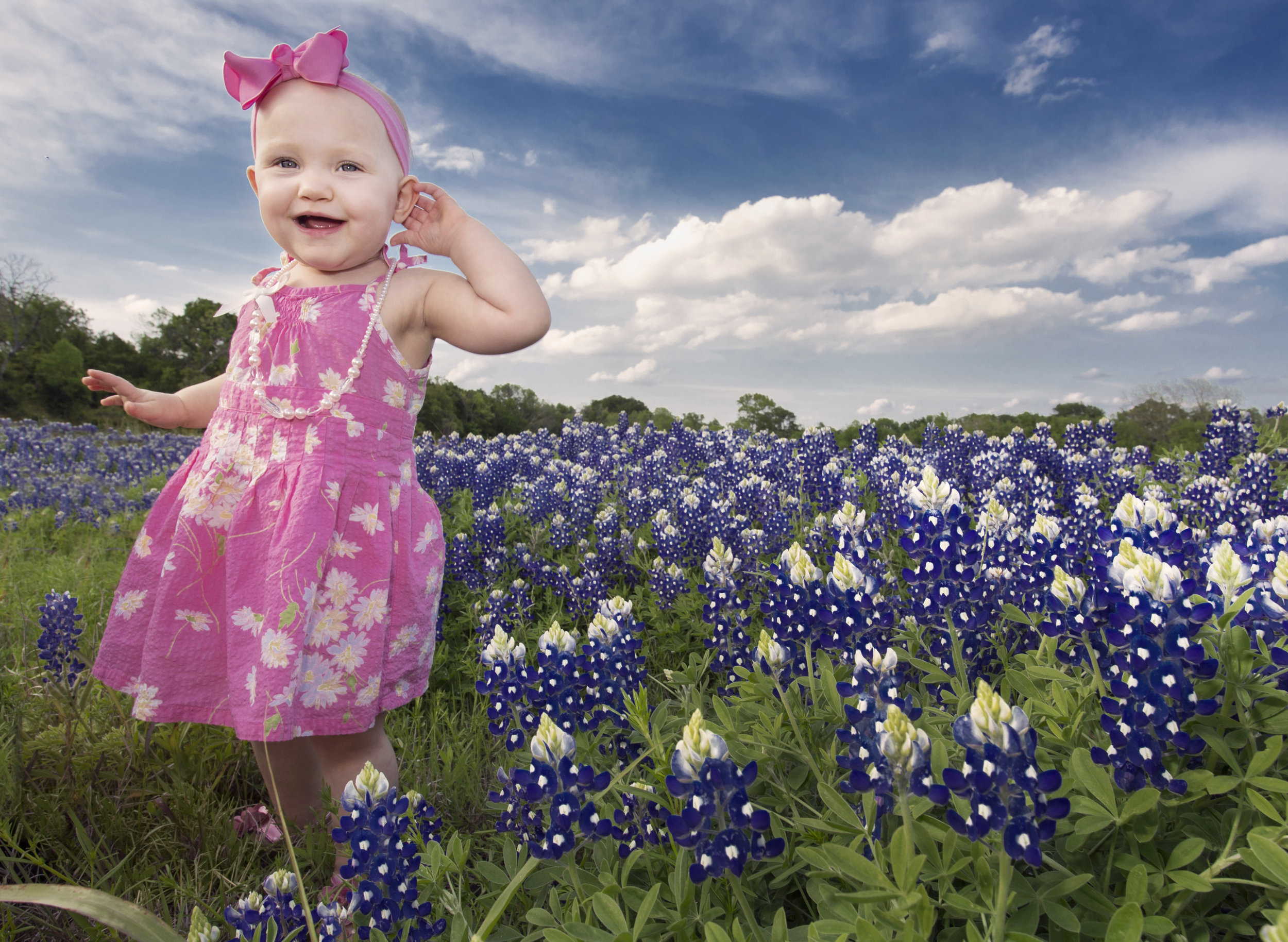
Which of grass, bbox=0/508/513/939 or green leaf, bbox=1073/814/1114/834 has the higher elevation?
green leaf, bbox=1073/814/1114/834

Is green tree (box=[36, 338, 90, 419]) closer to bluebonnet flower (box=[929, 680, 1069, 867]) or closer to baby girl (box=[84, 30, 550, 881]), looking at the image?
baby girl (box=[84, 30, 550, 881])

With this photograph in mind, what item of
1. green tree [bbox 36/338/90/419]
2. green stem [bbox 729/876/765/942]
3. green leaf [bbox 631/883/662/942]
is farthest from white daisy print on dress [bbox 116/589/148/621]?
green tree [bbox 36/338/90/419]

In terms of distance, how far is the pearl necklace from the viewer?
2879mm

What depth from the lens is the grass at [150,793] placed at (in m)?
2.70

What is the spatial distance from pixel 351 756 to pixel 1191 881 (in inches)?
108

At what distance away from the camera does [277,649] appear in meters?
2.54

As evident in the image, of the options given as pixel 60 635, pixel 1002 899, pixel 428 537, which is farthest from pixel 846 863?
pixel 60 635

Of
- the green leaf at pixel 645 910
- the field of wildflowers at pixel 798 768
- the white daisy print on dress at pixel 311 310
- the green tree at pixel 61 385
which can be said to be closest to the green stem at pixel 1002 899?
the field of wildflowers at pixel 798 768

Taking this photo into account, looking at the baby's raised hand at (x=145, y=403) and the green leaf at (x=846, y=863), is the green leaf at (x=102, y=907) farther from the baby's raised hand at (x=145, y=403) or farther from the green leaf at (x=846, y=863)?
the baby's raised hand at (x=145, y=403)

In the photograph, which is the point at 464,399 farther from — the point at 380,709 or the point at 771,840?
the point at 771,840

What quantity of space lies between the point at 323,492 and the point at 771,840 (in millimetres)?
2058

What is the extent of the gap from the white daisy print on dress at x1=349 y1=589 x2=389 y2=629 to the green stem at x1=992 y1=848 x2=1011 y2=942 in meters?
2.24

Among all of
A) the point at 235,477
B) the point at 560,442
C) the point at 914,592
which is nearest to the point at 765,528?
the point at 914,592

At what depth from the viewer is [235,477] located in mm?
2898
